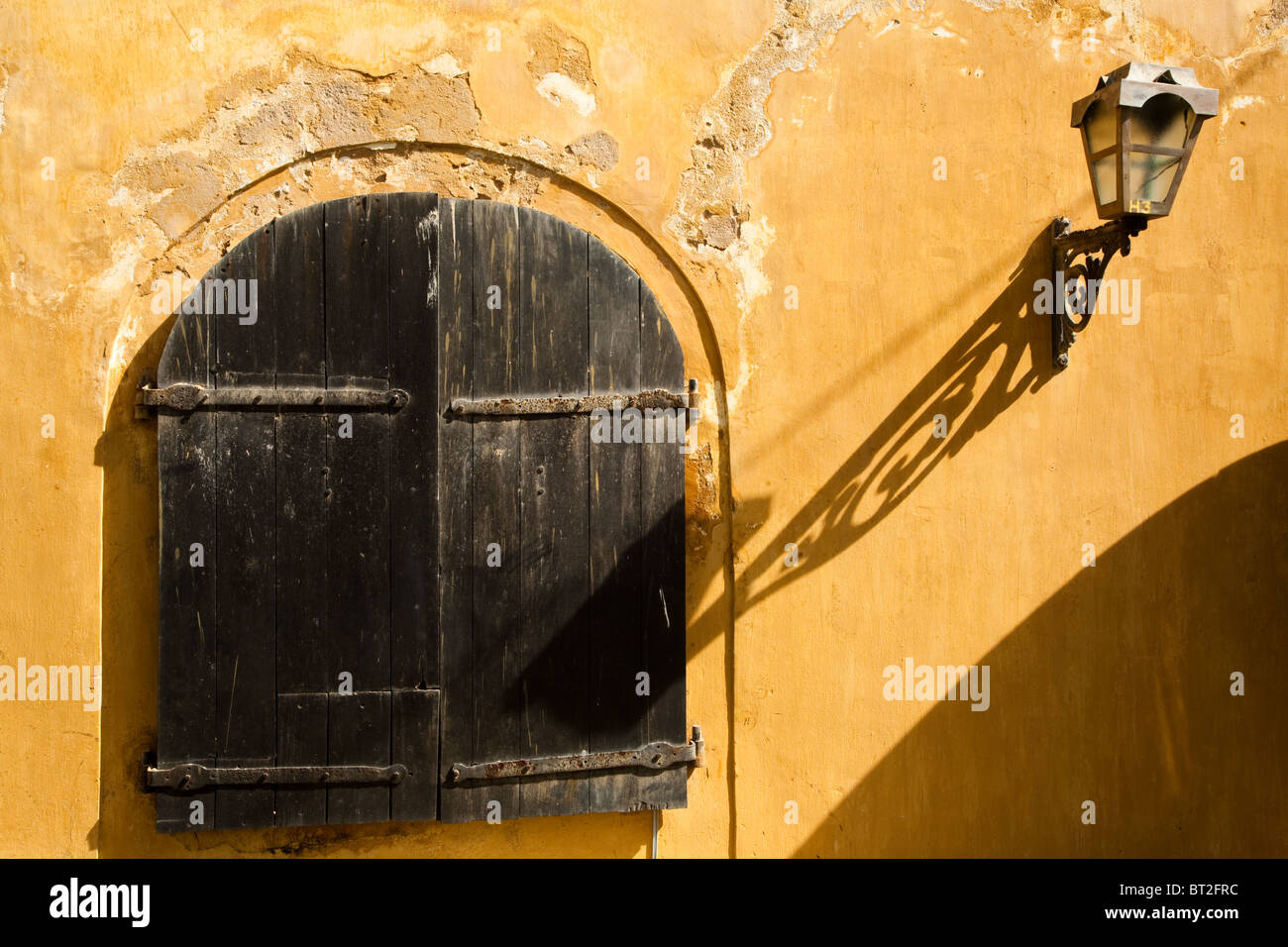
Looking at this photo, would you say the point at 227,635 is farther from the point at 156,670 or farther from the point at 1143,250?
the point at 1143,250

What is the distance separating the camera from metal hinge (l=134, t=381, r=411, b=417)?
2.86 meters

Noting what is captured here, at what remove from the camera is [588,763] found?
3.00 m

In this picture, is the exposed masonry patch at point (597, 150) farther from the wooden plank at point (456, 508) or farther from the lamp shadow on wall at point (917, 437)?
the lamp shadow on wall at point (917, 437)

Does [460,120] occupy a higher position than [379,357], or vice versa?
[460,120]

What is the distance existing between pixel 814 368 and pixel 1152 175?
1166mm

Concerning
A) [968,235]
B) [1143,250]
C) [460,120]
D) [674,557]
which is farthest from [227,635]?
[1143,250]

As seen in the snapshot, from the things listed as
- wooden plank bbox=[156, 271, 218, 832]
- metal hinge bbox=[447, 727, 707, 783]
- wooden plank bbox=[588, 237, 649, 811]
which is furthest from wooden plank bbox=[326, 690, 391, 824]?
wooden plank bbox=[588, 237, 649, 811]

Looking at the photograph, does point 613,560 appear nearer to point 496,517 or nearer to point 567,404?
point 496,517

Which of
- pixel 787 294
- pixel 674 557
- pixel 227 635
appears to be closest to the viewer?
pixel 227 635

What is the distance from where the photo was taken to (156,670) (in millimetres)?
2971

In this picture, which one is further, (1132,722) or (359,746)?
(1132,722)

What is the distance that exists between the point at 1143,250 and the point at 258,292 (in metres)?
3.10

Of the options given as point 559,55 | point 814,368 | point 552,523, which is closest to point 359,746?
point 552,523

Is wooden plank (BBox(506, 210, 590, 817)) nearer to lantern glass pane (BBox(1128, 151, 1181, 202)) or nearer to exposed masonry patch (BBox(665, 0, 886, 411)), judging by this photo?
exposed masonry patch (BBox(665, 0, 886, 411))
